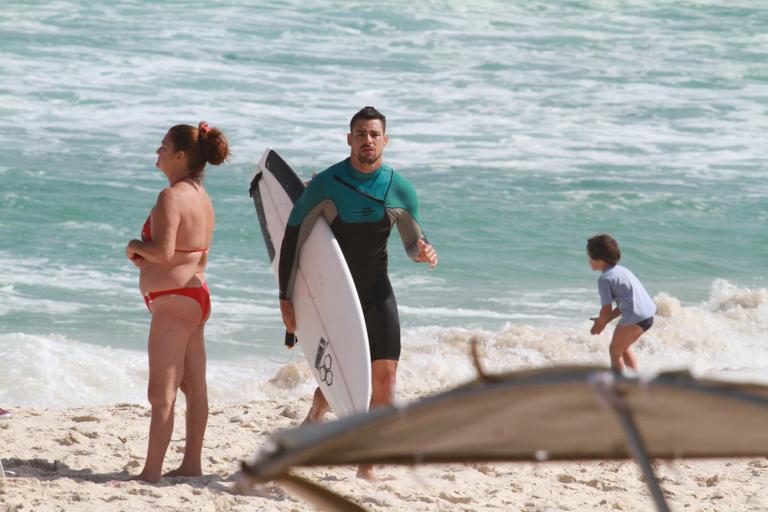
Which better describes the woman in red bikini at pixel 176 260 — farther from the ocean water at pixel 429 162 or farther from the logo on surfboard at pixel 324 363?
the ocean water at pixel 429 162

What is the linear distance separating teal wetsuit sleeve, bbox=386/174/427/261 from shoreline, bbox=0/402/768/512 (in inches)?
40.3

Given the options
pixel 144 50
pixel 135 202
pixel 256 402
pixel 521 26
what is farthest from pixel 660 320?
pixel 521 26

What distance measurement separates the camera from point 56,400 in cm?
865

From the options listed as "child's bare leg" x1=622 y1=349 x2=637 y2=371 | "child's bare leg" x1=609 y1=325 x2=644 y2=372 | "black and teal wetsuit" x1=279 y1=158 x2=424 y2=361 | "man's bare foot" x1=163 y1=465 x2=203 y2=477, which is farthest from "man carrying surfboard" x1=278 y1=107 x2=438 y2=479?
"child's bare leg" x1=622 y1=349 x2=637 y2=371

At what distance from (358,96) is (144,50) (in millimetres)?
4818

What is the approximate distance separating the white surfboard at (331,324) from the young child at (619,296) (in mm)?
2173

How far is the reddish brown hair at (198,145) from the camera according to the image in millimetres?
5230

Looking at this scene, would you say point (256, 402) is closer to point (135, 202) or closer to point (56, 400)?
point (56, 400)

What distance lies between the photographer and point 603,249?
7574 millimetres

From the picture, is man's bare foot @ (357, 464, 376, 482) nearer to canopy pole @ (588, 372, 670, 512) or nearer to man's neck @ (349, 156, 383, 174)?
man's neck @ (349, 156, 383, 174)

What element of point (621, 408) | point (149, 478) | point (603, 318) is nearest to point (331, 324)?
point (149, 478)

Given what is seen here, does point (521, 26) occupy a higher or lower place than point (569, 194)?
higher

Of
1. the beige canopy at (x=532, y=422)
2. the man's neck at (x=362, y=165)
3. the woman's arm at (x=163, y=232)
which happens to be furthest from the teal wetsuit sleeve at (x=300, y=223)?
the beige canopy at (x=532, y=422)

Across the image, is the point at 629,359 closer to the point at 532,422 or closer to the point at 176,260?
the point at 176,260
